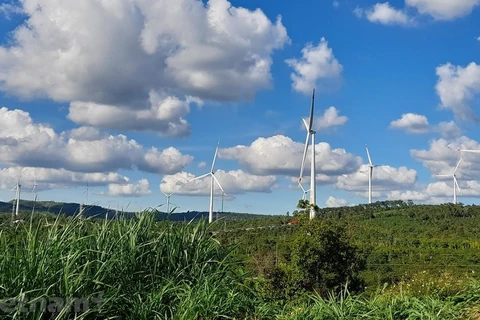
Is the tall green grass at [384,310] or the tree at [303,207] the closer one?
the tall green grass at [384,310]

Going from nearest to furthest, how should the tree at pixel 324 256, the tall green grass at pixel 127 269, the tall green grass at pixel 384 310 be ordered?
1. the tall green grass at pixel 127 269
2. the tall green grass at pixel 384 310
3. the tree at pixel 324 256

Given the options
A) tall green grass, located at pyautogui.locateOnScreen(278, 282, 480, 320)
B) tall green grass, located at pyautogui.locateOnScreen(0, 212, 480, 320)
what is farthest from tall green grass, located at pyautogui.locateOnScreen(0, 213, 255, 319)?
tall green grass, located at pyautogui.locateOnScreen(278, 282, 480, 320)

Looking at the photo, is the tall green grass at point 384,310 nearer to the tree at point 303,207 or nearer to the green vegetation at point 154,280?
the green vegetation at point 154,280

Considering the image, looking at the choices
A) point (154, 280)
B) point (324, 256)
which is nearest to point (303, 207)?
point (324, 256)

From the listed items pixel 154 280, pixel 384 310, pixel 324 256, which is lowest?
pixel 384 310

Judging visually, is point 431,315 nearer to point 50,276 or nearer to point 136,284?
point 136,284

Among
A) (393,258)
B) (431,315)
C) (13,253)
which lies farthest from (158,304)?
(393,258)

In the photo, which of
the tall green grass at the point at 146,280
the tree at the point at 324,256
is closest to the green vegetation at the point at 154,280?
the tall green grass at the point at 146,280

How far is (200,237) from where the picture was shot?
8.44 m

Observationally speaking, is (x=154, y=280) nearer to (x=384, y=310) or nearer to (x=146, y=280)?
(x=146, y=280)

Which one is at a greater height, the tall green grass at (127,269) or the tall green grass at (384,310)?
the tall green grass at (127,269)

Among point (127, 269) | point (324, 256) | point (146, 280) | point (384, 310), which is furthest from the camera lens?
point (324, 256)

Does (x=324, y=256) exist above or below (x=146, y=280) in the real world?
above

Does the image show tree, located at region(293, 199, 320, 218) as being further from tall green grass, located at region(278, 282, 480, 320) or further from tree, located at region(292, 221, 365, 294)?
tall green grass, located at region(278, 282, 480, 320)
